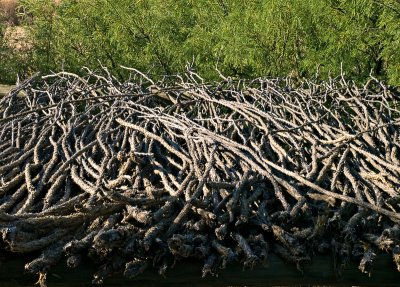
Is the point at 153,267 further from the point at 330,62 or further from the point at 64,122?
the point at 330,62

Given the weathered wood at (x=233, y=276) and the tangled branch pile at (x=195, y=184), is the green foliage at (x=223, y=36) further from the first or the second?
the weathered wood at (x=233, y=276)

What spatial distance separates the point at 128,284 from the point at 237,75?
699cm

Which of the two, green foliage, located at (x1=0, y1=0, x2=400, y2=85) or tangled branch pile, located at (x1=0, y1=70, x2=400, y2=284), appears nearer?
tangled branch pile, located at (x1=0, y1=70, x2=400, y2=284)

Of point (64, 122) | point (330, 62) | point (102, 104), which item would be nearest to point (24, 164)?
point (64, 122)

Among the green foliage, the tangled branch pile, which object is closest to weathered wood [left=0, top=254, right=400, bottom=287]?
the tangled branch pile

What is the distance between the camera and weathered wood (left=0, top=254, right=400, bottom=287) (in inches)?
116

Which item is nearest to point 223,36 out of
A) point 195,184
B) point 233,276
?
point 195,184

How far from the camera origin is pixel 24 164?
392cm

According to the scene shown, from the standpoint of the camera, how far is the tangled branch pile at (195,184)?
2.97 m

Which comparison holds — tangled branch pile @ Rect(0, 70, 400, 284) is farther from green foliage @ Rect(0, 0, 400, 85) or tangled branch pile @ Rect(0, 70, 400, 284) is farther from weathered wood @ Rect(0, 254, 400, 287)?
green foliage @ Rect(0, 0, 400, 85)

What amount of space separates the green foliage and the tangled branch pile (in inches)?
130

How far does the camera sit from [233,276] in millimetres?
3086

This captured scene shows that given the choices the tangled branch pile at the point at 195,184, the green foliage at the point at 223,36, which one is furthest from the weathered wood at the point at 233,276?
the green foliage at the point at 223,36

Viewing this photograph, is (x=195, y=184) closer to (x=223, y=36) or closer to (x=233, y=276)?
(x=233, y=276)
